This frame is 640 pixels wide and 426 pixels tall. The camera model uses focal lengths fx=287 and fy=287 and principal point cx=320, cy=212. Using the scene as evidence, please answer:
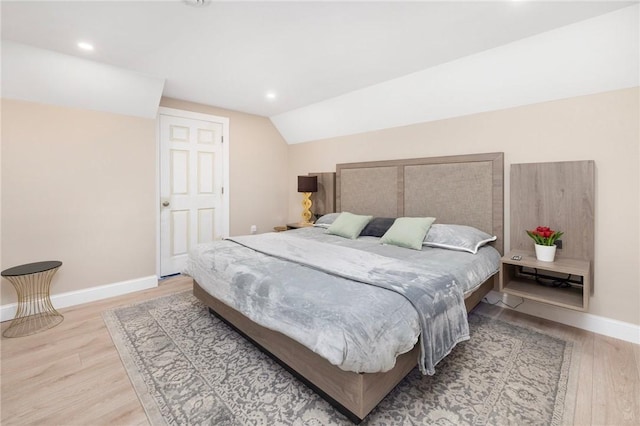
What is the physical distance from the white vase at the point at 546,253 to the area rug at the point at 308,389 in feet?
2.09

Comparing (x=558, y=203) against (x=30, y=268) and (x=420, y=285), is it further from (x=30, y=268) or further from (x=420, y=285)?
(x=30, y=268)

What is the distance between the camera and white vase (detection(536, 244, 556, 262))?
240 centimetres

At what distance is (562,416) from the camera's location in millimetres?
1554

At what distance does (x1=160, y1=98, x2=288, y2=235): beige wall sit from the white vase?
12.6 ft

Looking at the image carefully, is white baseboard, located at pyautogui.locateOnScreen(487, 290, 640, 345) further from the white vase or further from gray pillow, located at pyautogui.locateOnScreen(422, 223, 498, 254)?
gray pillow, located at pyautogui.locateOnScreen(422, 223, 498, 254)

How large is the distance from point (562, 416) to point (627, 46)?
2.55 metres

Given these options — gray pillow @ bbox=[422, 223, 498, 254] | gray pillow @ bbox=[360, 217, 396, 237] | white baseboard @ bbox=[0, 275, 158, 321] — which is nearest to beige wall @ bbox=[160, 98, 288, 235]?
white baseboard @ bbox=[0, 275, 158, 321]

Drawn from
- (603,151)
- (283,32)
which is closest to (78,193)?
(283,32)

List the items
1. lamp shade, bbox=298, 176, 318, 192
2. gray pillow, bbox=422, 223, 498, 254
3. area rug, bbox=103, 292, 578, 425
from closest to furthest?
area rug, bbox=103, 292, 578, 425
gray pillow, bbox=422, 223, 498, 254
lamp shade, bbox=298, 176, 318, 192

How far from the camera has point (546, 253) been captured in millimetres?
2408

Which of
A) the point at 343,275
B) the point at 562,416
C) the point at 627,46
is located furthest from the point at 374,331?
the point at 627,46

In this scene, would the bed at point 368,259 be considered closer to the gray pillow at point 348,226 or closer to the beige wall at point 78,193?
the gray pillow at point 348,226

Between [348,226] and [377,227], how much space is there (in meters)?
0.35

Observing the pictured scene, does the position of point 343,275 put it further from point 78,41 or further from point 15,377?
point 78,41
